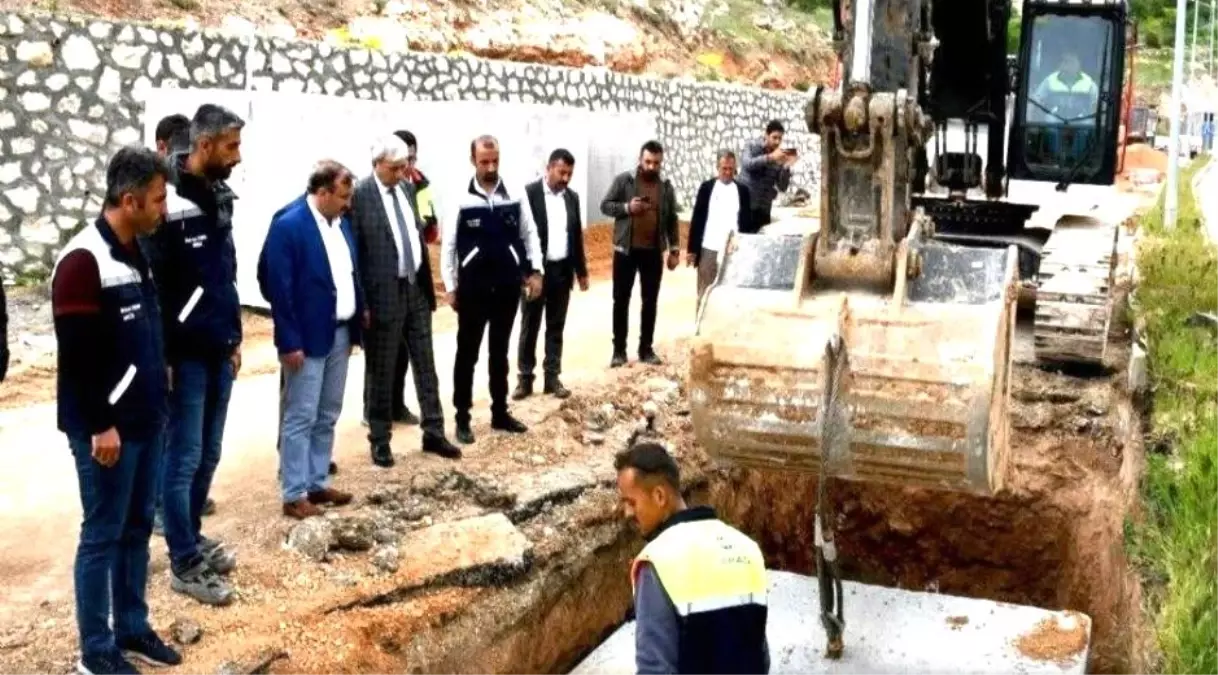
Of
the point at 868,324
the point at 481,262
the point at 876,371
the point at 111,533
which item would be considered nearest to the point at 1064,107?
the point at 481,262

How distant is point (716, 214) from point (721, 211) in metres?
0.04

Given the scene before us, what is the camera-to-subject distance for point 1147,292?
11.2 metres

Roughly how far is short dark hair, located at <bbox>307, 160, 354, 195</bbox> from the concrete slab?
2.69 metres

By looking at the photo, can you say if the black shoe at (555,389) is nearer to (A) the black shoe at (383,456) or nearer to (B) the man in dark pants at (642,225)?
(B) the man in dark pants at (642,225)

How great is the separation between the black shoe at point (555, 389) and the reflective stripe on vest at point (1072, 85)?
4.18 metres

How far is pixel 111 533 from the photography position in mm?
4496

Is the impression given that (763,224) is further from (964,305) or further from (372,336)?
(964,305)

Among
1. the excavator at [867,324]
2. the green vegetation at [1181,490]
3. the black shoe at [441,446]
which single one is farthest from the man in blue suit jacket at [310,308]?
the green vegetation at [1181,490]

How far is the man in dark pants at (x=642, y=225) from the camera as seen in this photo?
9.45 m

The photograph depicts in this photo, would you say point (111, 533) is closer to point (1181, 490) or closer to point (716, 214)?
point (1181, 490)

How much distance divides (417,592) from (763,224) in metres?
5.94

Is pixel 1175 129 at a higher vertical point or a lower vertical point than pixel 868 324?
higher

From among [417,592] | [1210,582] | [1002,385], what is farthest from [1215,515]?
[417,592]

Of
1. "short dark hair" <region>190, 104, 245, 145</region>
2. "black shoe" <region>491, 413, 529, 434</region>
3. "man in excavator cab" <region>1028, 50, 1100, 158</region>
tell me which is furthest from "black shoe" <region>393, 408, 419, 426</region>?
"man in excavator cab" <region>1028, 50, 1100, 158</region>
